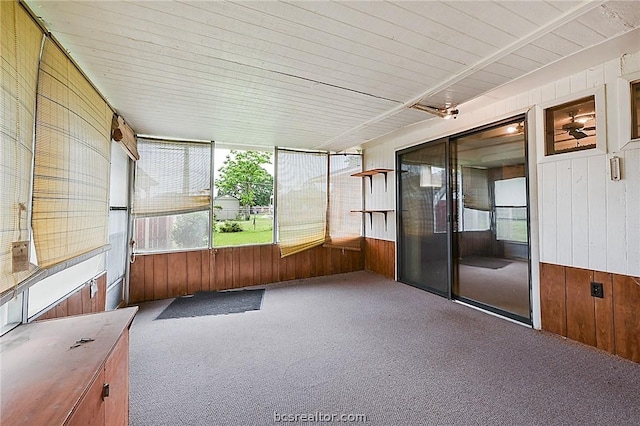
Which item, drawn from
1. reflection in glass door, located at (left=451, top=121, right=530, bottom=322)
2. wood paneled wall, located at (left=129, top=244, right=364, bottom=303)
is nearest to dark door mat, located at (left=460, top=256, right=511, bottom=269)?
reflection in glass door, located at (left=451, top=121, right=530, bottom=322)

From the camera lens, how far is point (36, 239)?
4.58ft

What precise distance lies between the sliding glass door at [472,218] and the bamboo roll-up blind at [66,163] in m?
3.74

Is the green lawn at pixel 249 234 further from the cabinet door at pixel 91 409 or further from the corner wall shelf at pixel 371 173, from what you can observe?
the cabinet door at pixel 91 409

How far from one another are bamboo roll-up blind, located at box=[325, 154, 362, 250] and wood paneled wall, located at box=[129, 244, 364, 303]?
26 cm

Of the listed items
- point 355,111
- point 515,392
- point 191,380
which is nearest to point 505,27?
point 355,111

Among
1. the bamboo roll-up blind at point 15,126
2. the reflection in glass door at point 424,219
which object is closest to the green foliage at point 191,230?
the bamboo roll-up blind at point 15,126

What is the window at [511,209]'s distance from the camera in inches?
111

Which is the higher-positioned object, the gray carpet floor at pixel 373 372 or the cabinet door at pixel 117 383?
the cabinet door at pixel 117 383

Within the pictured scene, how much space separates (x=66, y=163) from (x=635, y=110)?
4019mm

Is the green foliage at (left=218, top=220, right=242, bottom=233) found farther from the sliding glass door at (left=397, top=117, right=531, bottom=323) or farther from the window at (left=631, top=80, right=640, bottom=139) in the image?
the window at (left=631, top=80, right=640, bottom=139)

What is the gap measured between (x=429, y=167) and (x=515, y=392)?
283cm

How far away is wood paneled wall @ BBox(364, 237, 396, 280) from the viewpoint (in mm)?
4641

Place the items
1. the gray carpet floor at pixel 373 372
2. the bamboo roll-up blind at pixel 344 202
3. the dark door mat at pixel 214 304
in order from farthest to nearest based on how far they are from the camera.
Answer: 1. the bamboo roll-up blind at pixel 344 202
2. the dark door mat at pixel 214 304
3. the gray carpet floor at pixel 373 372

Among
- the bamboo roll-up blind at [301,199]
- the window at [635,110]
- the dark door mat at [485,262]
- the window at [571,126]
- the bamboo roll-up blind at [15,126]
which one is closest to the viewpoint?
the bamboo roll-up blind at [15,126]
